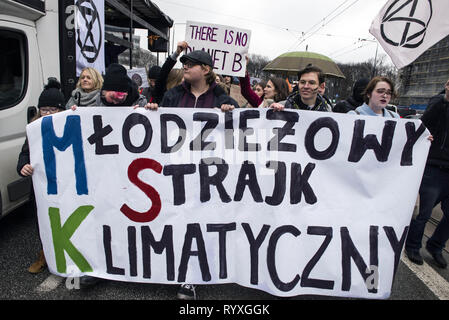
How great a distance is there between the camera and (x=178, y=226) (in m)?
2.33

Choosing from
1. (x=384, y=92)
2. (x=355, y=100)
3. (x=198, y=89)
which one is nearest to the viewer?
(x=198, y=89)

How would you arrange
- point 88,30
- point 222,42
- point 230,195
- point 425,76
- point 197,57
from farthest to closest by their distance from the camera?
1. point 425,76
2. point 222,42
3. point 88,30
4. point 197,57
5. point 230,195

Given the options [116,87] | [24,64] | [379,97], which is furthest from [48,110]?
[379,97]

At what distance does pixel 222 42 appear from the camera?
421cm

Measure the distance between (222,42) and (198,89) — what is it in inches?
73.4

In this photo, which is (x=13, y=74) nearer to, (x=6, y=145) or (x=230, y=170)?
(x=6, y=145)

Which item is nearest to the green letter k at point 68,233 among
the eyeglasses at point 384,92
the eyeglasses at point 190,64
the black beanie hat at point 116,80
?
the black beanie hat at point 116,80

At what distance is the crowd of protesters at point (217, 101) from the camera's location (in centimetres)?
253

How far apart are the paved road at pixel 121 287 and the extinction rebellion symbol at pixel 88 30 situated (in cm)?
194

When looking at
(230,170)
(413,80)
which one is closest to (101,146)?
(230,170)

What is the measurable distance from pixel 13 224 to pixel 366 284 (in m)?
3.44

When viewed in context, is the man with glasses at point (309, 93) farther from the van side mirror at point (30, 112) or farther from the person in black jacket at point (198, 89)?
the van side mirror at point (30, 112)

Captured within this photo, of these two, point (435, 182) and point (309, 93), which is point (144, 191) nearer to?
point (309, 93)

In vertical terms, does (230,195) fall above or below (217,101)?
below
